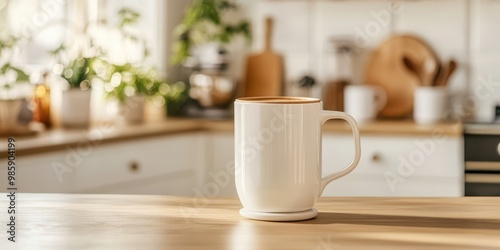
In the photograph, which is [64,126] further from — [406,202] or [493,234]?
[493,234]

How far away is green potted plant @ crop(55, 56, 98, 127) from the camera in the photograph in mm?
3537

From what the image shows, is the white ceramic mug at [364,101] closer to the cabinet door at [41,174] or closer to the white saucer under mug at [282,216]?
the cabinet door at [41,174]

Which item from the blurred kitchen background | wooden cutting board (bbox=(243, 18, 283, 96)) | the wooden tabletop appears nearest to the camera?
the wooden tabletop

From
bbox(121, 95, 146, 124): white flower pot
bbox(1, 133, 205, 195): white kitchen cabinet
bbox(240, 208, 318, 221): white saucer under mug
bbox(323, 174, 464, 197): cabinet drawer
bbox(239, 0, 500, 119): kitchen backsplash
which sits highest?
bbox(239, 0, 500, 119): kitchen backsplash

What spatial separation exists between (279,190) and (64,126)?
248 cm

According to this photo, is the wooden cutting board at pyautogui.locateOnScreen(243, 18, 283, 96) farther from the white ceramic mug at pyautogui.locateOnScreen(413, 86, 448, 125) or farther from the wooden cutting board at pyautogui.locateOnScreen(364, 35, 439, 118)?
the white ceramic mug at pyautogui.locateOnScreen(413, 86, 448, 125)

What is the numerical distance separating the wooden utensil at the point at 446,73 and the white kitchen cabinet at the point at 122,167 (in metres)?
1.10

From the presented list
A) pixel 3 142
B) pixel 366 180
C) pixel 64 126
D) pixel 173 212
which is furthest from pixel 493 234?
pixel 64 126

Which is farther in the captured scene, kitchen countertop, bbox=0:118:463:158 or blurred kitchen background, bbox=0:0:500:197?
blurred kitchen background, bbox=0:0:500:197

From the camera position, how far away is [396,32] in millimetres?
3984

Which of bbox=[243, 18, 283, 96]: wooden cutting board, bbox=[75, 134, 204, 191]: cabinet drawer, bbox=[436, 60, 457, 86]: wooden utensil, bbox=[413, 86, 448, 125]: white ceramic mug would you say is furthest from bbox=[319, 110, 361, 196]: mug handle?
bbox=[243, 18, 283, 96]: wooden cutting board

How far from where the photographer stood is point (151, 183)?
3475 millimetres

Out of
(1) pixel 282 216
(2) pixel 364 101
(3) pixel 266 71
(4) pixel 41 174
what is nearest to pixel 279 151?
(1) pixel 282 216

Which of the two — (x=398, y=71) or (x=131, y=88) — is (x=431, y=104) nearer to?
(x=398, y=71)
